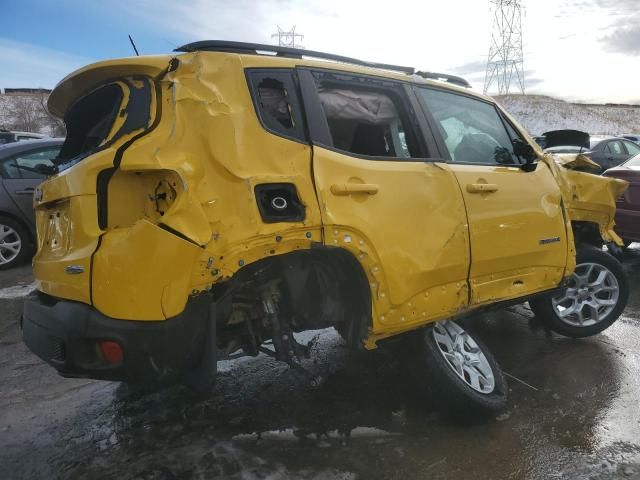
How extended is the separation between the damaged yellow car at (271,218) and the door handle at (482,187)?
1 cm

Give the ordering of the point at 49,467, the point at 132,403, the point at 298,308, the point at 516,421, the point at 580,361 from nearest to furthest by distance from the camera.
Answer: the point at 49,467, the point at 298,308, the point at 516,421, the point at 132,403, the point at 580,361

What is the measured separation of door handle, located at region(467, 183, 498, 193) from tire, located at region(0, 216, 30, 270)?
5819mm

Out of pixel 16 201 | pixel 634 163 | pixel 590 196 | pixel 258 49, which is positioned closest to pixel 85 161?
pixel 258 49

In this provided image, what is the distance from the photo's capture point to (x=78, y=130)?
283cm

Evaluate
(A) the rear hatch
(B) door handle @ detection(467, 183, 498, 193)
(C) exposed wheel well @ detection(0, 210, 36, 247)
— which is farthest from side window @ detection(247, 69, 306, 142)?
(C) exposed wheel well @ detection(0, 210, 36, 247)

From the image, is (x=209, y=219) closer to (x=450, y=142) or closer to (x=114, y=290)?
(x=114, y=290)

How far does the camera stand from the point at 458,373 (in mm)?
2971

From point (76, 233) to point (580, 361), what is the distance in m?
3.59

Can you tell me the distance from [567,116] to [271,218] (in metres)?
53.7

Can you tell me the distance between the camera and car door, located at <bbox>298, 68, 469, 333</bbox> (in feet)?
8.25

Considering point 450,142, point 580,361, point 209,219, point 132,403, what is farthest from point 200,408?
point 580,361

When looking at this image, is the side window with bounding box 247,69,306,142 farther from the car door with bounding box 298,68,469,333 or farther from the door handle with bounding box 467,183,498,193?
the door handle with bounding box 467,183,498,193

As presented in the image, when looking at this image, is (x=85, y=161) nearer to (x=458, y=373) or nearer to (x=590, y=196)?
(x=458, y=373)

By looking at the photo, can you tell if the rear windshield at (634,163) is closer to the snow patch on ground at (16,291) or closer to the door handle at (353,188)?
the door handle at (353,188)
